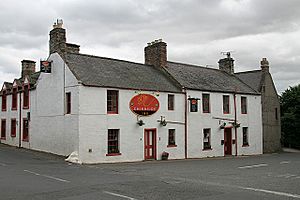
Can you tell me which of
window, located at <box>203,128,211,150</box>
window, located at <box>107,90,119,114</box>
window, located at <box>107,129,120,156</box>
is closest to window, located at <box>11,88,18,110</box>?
window, located at <box>107,90,119,114</box>

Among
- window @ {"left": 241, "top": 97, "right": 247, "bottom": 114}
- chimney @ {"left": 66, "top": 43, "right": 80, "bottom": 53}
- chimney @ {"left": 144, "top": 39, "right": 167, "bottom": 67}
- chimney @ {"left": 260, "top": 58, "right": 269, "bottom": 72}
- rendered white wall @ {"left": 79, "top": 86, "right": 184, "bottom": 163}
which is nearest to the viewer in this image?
rendered white wall @ {"left": 79, "top": 86, "right": 184, "bottom": 163}

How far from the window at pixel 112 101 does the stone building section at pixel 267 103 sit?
1761cm

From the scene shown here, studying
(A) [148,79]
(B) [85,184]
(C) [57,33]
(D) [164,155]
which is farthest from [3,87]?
(B) [85,184]

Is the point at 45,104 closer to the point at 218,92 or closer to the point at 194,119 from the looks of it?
the point at 194,119

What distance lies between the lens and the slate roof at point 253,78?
116 feet

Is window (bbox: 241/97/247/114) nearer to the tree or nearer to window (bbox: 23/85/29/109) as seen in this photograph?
the tree

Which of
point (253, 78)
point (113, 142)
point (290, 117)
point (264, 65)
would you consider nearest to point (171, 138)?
point (113, 142)

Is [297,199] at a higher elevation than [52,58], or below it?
below

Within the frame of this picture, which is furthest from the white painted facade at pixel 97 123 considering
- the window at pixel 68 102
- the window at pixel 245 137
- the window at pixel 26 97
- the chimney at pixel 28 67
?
the chimney at pixel 28 67

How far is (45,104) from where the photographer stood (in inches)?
1011

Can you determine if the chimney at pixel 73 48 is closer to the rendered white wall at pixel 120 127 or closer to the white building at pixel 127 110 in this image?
the white building at pixel 127 110

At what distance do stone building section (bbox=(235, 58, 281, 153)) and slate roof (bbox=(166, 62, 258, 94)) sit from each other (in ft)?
4.75

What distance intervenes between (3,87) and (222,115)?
68.2 ft

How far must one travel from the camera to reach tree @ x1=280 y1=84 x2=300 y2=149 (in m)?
40.3
